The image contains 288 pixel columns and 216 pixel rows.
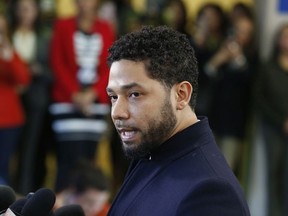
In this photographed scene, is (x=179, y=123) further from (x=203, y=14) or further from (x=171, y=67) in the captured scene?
(x=203, y=14)

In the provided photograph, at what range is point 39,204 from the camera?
2.29 metres

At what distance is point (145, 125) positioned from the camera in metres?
2.29

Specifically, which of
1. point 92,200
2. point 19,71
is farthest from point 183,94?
point 19,71

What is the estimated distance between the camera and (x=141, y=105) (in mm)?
2277

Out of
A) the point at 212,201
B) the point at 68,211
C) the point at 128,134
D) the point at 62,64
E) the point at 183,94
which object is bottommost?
the point at 62,64

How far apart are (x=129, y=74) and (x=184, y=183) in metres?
0.34

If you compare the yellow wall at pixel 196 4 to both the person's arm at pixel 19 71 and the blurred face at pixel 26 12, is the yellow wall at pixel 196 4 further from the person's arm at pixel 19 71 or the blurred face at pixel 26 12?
the person's arm at pixel 19 71

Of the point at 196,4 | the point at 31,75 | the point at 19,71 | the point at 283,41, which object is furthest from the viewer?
the point at 196,4

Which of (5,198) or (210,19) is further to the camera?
(210,19)

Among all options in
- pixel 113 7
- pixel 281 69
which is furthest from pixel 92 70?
pixel 281 69

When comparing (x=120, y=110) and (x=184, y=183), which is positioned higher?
(x=120, y=110)

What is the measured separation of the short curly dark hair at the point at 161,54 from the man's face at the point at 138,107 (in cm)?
2

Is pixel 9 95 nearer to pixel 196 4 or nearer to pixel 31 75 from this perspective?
pixel 31 75

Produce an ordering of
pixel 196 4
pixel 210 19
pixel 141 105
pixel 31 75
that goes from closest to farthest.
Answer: pixel 141 105 → pixel 31 75 → pixel 210 19 → pixel 196 4
